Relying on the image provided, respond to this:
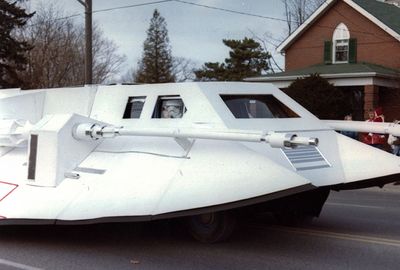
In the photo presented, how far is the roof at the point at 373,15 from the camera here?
30781 mm

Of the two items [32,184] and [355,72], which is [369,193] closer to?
[32,184]

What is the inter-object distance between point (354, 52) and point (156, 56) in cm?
A: 3835

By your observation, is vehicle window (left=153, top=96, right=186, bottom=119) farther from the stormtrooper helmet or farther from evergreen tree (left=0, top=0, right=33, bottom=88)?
evergreen tree (left=0, top=0, right=33, bottom=88)

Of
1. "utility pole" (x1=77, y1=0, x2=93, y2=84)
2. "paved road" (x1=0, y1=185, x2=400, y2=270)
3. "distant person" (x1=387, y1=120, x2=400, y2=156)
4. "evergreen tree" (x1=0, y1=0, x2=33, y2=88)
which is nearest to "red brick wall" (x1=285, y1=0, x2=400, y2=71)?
"distant person" (x1=387, y1=120, x2=400, y2=156)

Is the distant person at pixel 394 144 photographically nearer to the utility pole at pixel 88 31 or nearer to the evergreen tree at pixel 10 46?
the utility pole at pixel 88 31

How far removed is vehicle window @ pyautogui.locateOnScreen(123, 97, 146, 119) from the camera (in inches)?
344

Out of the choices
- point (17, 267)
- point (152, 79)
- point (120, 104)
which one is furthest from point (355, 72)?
point (152, 79)

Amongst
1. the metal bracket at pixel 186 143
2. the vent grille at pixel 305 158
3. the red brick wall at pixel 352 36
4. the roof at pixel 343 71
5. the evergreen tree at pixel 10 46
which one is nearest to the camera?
the vent grille at pixel 305 158

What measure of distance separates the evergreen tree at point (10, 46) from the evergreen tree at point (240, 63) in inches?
664

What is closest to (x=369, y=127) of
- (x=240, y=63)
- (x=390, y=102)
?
(x=390, y=102)

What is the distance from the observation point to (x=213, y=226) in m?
7.66

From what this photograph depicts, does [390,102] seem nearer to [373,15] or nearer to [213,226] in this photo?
[373,15]

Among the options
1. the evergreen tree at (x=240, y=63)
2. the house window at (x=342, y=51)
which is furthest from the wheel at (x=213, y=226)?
the evergreen tree at (x=240, y=63)

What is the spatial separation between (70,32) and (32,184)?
4192cm
